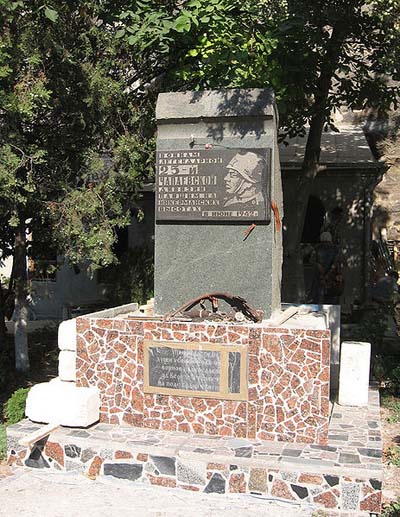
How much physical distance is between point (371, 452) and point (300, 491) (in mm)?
745

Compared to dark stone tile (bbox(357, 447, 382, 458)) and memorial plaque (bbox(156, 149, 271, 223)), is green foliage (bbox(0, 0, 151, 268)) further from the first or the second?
dark stone tile (bbox(357, 447, 382, 458))

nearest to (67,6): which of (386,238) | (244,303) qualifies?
(244,303)

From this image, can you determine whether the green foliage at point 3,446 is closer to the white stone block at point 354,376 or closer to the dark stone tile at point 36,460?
the dark stone tile at point 36,460

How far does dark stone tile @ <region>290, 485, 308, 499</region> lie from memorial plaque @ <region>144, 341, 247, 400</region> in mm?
993

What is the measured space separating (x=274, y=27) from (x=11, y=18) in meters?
3.81

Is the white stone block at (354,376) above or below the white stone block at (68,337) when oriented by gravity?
below

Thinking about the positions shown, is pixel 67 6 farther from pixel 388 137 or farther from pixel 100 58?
pixel 388 137

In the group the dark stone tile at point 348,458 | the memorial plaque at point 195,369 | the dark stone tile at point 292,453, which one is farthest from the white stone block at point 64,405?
the dark stone tile at point 348,458

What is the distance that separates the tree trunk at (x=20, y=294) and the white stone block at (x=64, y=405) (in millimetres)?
3857

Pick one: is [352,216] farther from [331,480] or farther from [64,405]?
[331,480]

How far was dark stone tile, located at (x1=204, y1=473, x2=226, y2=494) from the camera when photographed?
17.7 feet

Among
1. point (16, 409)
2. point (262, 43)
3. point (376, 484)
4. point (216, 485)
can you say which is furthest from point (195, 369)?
point (262, 43)

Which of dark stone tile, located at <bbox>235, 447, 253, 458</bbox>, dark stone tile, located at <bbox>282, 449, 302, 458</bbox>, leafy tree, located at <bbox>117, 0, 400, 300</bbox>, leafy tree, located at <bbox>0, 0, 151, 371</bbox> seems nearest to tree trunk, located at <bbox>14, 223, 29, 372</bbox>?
leafy tree, located at <bbox>0, 0, 151, 371</bbox>

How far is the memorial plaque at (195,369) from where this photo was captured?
5.98 metres
